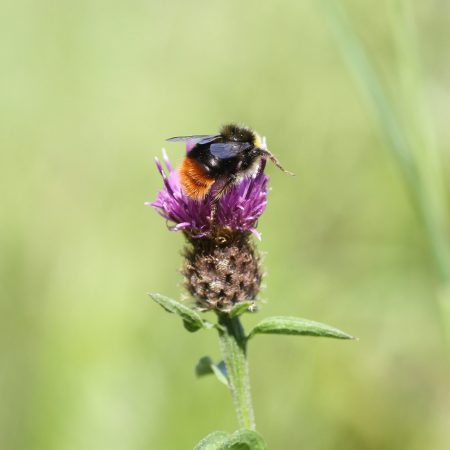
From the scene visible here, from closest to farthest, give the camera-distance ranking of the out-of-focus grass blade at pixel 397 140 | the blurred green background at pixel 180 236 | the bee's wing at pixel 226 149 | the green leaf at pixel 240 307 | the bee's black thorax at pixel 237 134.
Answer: the green leaf at pixel 240 307 < the bee's wing at pixel 226 149 < the bee's black thorax at pixel 237 134 < the out-of-focus grass blade at pixel 397 140 < the blurred green background at pixel 180 236

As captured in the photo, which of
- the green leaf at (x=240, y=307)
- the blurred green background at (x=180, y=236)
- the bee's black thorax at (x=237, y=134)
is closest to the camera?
the green leaf at (x=240, y=307)

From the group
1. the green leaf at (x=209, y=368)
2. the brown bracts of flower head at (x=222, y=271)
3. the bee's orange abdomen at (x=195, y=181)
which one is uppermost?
the bee's orange abdomen at (x=195, y=181)

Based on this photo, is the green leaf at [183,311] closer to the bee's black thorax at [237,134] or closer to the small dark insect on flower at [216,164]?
the small dark insect on flower at [216,164]

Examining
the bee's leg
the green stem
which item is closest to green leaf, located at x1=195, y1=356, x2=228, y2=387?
the green stem

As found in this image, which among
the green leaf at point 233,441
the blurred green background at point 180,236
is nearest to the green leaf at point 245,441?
the green leaf at point 233,441

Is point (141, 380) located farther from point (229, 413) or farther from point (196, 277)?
point (196, 277)

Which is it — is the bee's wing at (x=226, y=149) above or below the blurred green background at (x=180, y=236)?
below

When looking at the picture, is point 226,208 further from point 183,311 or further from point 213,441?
point 213,441
